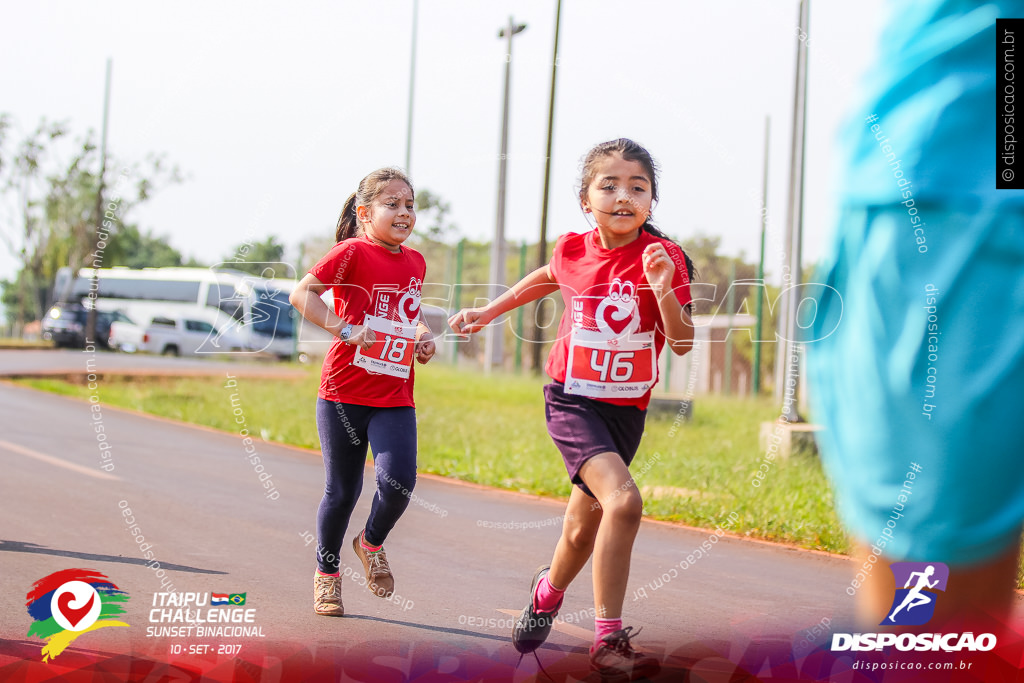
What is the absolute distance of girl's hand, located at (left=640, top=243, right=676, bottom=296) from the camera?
256 centimetres

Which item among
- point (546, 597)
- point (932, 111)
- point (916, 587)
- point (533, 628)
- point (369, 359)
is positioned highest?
point (932, 111)

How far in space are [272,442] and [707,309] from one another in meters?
6.36

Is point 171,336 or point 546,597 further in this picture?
point 171,336

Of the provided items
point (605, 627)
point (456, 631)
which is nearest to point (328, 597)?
point (456, 631)

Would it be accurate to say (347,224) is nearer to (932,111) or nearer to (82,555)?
(82,555)

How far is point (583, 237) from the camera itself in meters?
2.90

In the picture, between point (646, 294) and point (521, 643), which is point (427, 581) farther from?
point (646, 294)

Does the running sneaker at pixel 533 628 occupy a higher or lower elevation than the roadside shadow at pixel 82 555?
higher

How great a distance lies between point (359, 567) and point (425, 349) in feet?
5.82

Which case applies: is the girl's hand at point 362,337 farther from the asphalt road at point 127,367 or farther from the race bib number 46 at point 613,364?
the asphalt road at point 127,367

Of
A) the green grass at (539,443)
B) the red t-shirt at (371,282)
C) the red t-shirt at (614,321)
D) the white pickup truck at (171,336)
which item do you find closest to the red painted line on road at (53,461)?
the green grass at (539,443)

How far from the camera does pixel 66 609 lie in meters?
2.65

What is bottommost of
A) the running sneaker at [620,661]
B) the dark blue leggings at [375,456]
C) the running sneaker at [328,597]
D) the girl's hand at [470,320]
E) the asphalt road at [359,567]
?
the asphalt road at [359,567]

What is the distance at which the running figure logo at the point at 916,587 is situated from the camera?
46.1 inches
